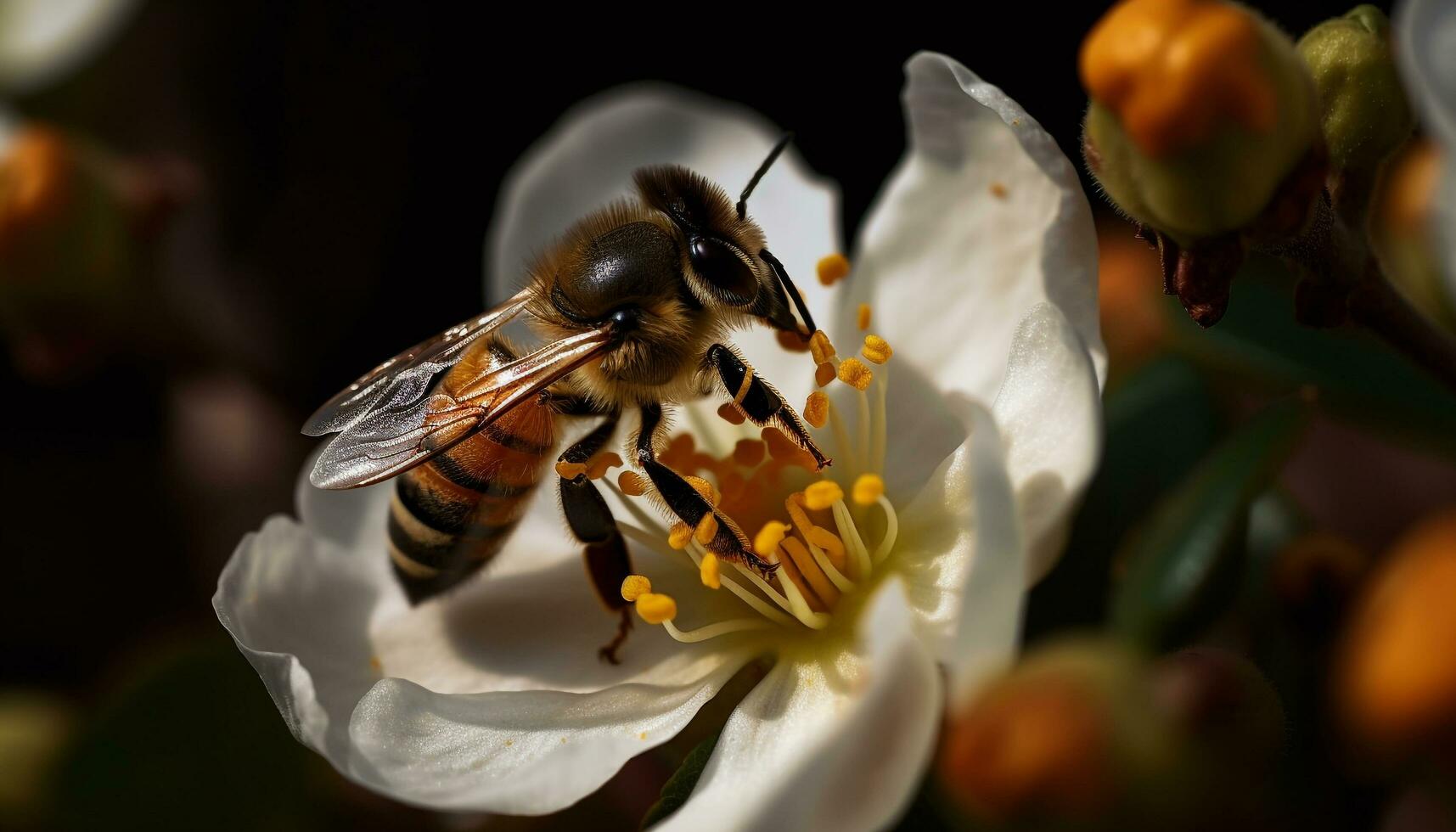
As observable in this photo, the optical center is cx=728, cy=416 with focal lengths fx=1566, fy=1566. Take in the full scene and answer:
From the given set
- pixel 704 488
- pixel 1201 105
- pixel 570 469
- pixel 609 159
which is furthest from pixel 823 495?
pixel 609 159

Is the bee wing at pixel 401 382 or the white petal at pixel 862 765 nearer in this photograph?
the white petal at pixel 862 765

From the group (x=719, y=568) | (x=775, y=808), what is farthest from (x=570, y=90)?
(x=775, y=808)

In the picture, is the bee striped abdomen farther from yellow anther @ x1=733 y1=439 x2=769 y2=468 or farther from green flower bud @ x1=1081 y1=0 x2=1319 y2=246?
green flower bud @ x1=1081 y1=0 x2=1319 y2=246

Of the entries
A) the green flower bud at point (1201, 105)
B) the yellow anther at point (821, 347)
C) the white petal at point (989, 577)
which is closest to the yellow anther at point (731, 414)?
the yellow anther at point (821, 347)

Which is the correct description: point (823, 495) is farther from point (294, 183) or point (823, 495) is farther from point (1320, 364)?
point (294, 183)

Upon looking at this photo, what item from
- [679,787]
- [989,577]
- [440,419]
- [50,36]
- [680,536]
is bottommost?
[679,787]

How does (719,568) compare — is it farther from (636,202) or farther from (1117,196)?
(1117,196)

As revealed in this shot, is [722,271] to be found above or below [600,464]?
above

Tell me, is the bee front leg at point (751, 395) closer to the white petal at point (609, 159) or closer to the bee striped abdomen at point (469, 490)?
the bee striped abdomen at point (469, 490)
